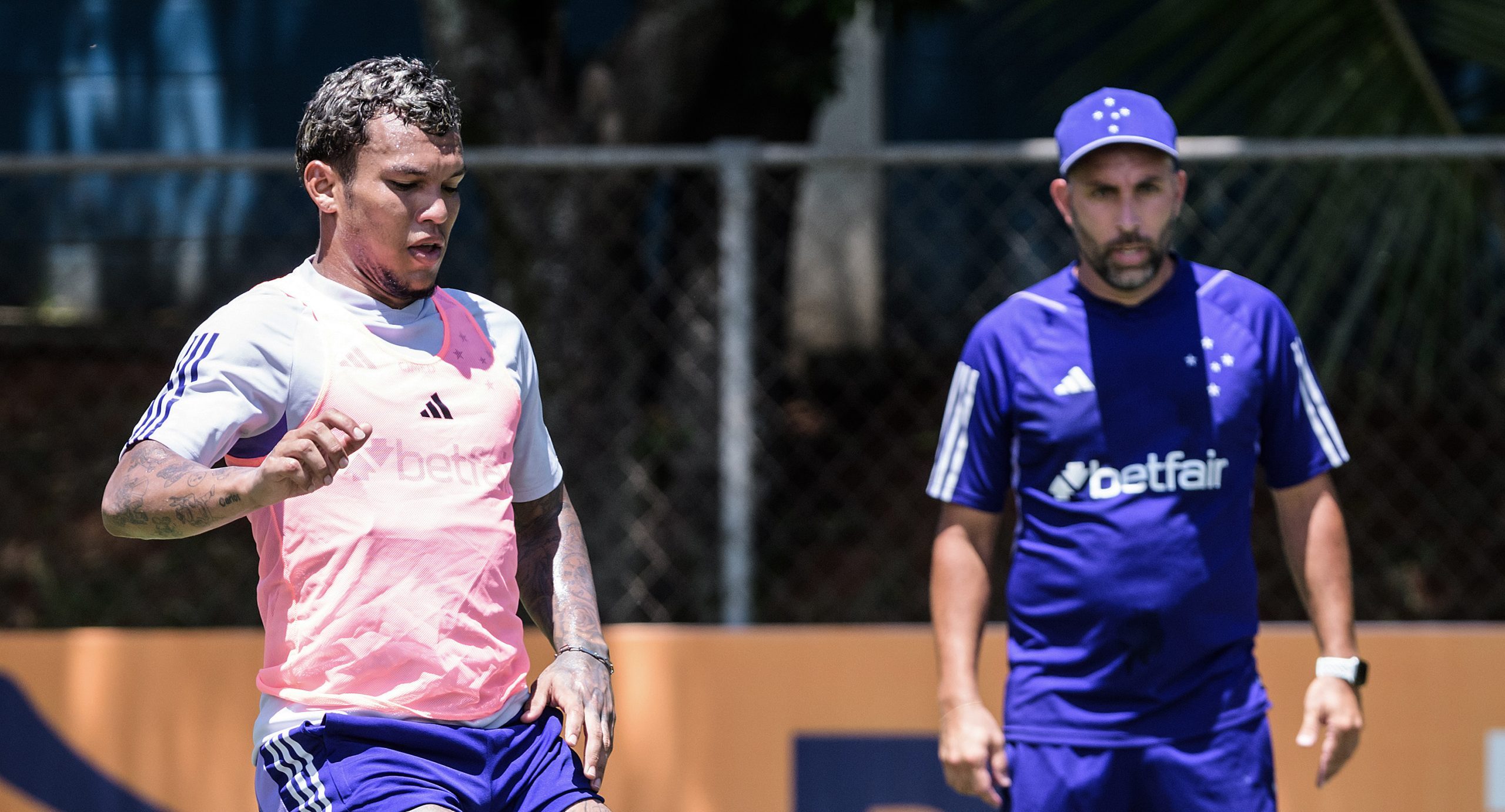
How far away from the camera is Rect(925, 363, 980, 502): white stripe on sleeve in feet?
9.59

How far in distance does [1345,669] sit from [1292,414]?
0.51 meters

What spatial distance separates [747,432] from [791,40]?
2.33m

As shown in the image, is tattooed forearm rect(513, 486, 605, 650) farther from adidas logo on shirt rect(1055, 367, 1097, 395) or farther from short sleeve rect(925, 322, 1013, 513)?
adidas logo on shirt rect(1055, 367, 1097, 395)

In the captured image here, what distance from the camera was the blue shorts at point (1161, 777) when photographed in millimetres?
2723

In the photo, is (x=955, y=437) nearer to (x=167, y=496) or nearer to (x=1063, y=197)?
(x=1063, y=197)

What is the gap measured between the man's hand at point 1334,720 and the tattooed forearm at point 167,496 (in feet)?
6.69

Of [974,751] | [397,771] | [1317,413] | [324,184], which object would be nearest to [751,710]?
[974,751]

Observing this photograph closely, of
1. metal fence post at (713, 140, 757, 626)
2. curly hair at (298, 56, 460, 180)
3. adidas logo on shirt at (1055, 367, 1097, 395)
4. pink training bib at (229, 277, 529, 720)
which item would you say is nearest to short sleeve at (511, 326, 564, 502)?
pink training bib at (229, 277, 529, 720)

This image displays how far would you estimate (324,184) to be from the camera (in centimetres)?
212

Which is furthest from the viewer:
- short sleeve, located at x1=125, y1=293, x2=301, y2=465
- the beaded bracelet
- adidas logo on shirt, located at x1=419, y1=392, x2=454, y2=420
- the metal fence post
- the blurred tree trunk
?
the blurred tree trunk

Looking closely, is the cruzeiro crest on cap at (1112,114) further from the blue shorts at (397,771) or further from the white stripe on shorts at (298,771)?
the white stripe on shorts at (298,771)

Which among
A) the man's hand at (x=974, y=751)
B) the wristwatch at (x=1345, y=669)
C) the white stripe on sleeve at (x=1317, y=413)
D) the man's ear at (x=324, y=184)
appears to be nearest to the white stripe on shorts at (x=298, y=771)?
the man's ear at (x=324, y=184)

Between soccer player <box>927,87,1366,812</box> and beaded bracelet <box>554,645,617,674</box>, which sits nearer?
beaded bracelet <box>554,645,617,674</box>

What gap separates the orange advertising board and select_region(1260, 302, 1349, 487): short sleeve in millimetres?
1259
